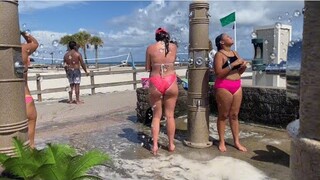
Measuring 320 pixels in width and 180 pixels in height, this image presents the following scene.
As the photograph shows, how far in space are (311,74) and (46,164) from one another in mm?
2105

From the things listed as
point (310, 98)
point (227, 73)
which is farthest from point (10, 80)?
point (227, 73)

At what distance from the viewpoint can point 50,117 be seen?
26.8 ft

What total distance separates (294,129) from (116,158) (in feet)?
11.1

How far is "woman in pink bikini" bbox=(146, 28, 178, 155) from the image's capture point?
15.6 ft

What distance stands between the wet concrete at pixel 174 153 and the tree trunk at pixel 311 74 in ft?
8.38

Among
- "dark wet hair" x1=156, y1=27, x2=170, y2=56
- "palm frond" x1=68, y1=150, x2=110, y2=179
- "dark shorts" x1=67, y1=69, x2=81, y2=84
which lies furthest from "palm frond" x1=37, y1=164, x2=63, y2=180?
"dark shorts" x1=67, y1=69, x2=81, y2=84

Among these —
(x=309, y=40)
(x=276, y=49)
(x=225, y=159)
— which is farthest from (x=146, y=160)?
(x=276, y=49)

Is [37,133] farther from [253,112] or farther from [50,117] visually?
[253,112]

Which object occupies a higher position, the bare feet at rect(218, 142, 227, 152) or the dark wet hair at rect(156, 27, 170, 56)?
the dark wet hair at rect(156, 27, 170, 56)

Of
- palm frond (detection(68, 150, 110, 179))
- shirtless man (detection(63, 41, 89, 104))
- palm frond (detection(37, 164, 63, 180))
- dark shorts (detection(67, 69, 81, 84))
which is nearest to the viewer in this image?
palm frond (detection(37, 164, 63, 180))

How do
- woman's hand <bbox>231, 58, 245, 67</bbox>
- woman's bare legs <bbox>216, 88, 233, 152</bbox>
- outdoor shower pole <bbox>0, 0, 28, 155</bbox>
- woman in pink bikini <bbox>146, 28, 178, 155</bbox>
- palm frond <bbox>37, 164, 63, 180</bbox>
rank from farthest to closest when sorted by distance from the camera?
woman in pink bikini <bbox>146, 28, 178, 155</bbox>, woman's bare legs <bbox>216, 88, 233, 152</bbox>, woman's hand <bbox>231, 58, 245, 67</bbox>, palm frond <bbox>37, 164, 63, 180</bbox>, outdoor shower pole <bbox>0, 0, 28, 155</bbox>

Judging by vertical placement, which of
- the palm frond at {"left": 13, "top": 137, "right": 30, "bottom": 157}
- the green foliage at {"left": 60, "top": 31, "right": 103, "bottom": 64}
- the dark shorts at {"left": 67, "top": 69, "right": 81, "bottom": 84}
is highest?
the green foliage at {"left": 60, "top": 31, "right": 103, "bottom": 64}

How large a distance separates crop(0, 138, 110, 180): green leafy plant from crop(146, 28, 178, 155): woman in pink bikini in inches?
74.5

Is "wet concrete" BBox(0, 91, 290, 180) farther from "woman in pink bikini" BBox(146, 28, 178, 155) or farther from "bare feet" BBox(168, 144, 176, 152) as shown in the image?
"woman in pink bikini" BBox(146, 28, 178, 155)
